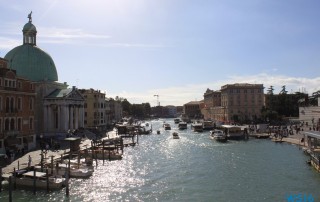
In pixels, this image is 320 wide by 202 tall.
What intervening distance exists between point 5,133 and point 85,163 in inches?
405

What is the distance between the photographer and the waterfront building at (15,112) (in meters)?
42.3

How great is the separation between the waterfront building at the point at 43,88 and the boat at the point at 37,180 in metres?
34.2

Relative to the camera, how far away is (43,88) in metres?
67.3

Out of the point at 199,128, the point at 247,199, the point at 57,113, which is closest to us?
the point at 247,199

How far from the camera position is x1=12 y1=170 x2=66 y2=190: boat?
1196 inches

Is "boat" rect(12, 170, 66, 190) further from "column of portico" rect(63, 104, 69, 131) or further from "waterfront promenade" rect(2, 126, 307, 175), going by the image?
"column of portico" rect(63, 104, 69, 131)

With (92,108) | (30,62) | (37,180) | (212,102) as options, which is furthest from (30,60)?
(212,102)

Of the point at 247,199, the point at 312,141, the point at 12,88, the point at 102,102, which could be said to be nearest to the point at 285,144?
the point at 312,141

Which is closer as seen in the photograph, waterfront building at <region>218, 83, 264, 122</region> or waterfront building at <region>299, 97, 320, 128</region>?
waterfront building at <region>299, 97, 320, 128</region>

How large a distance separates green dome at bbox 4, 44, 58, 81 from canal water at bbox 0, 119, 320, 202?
2663 cm

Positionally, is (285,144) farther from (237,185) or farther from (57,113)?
(57,113)

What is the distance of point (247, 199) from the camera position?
27547mm

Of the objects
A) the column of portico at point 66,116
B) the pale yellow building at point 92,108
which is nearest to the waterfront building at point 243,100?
the pale yellow building at point 92,108

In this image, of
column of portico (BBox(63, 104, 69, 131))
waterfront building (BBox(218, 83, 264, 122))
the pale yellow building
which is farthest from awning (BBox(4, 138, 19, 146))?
waterfront building (BBox(218, 83, 264, 122))
